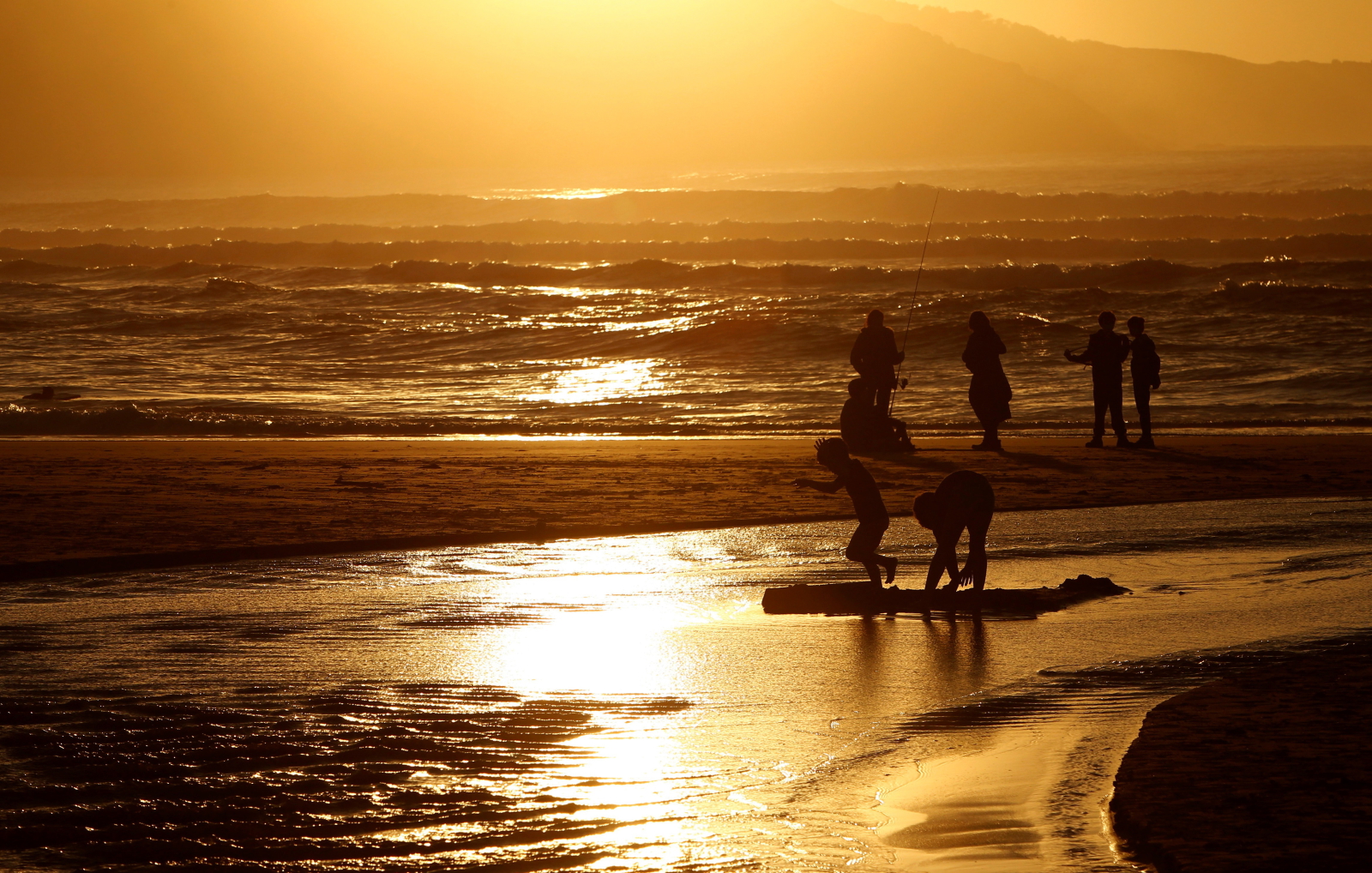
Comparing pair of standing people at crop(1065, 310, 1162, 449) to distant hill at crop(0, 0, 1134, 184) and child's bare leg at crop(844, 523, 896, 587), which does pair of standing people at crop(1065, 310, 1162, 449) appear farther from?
distant hill at crop(0, 0, 1134, 184)

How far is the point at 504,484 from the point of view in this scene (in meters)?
11.4

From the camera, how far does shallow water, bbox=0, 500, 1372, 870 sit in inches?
145

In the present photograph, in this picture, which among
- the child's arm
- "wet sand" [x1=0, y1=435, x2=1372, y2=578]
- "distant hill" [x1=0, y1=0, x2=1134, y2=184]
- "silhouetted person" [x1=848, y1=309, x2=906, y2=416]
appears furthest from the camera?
"distant hill" [x1=0, y1=0, x2=1134, y2=184]

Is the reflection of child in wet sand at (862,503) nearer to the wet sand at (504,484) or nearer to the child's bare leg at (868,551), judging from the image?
the child's bare leg at (868,551)

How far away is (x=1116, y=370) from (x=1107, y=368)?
0.18m

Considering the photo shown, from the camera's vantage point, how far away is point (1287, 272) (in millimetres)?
31500

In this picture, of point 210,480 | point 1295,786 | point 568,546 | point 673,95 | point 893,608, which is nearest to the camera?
point 1295,786

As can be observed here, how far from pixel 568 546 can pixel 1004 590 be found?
10.0 ft

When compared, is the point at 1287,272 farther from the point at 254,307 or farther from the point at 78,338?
the point at 78,338

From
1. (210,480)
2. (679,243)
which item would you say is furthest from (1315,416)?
(679,243)

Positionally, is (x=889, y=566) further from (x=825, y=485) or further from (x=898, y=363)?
(x=898, y=363)

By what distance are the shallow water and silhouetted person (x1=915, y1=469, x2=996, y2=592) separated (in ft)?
1.37

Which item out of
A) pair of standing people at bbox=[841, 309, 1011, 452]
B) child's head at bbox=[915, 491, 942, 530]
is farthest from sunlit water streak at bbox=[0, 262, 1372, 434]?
child's head at bbox=[915, 491, 942, 530]

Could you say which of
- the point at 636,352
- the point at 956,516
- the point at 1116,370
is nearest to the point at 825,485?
the point at 956,516
